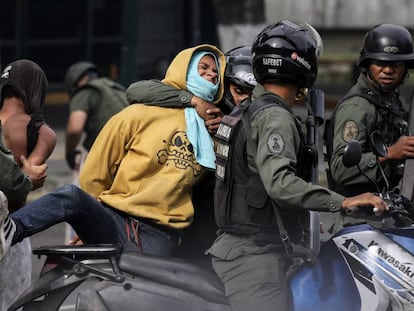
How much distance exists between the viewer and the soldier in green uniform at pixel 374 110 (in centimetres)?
595

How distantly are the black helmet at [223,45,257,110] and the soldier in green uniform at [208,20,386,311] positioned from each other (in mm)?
663

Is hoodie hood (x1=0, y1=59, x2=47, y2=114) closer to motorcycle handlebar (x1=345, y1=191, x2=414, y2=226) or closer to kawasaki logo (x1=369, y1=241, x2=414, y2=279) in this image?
motorcycle handlebar (x1=345, y1=191, x2=414, y2=226)

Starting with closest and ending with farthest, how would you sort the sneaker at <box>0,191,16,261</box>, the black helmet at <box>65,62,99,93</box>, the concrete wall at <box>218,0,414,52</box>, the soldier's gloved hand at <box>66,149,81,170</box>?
1. the sneaker at <box>0,191,16,261</box>
2. the soldier's gloved hand at <box>66,149,81,170</box>
3. the black helmet at <box>65,62,99,93</box>
4. the concrete wall at <box>218,0,414,52</box>

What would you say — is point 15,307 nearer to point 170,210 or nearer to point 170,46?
point 170,210

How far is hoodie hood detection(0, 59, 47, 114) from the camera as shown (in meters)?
6.03

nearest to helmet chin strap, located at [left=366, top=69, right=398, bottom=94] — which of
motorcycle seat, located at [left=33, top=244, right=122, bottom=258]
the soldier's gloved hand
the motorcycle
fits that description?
the motorcycle

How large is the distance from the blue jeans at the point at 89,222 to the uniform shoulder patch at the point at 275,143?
906 millimetres

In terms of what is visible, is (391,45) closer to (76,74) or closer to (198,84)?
(198,84)

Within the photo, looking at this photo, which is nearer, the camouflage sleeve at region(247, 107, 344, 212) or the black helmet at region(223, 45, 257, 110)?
the camouflage sleeve at region(247, 107, 344, 212)

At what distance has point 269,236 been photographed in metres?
4.90

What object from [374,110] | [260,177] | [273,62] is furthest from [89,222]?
[374,110]


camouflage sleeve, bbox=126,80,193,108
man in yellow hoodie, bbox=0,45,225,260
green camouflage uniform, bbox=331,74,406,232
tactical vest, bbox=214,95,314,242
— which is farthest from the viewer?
green camouflage uniform, bbox=331,74,406,232

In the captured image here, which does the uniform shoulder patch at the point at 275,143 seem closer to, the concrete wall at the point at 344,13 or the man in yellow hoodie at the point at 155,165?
the man in yellow hoodie at the point at 155,165

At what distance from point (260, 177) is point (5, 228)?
1074 mm
